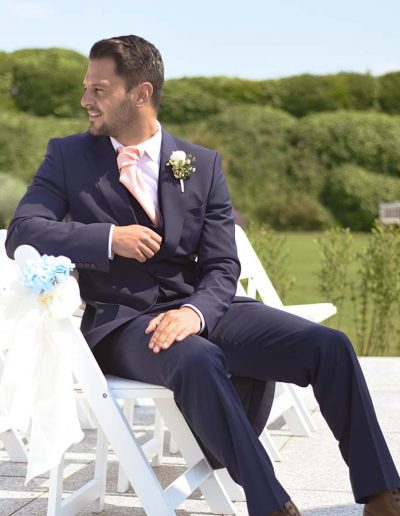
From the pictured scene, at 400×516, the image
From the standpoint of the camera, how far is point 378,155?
27406 mm

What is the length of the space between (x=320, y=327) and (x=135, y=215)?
702mm

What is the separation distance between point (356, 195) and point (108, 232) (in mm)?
22918

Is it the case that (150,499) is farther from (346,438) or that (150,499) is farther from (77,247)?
(77,247)

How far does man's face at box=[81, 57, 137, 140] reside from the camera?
3.27 meters

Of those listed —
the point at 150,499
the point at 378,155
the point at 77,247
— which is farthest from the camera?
the point at 378,155

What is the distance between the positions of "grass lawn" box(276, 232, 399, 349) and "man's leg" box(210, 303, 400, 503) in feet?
12.6

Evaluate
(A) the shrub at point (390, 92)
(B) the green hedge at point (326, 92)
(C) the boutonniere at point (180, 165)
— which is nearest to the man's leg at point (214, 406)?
(C) the boutonniere at point (180, 165)

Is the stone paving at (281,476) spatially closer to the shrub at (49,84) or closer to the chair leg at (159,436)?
the chair leg at (159,436)

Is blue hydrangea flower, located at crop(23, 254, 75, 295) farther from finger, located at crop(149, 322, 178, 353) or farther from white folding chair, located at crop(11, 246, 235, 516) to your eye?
finger, located at crop(149, 322, 178, 353)

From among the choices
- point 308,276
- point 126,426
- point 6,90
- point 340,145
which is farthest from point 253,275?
point 6,90

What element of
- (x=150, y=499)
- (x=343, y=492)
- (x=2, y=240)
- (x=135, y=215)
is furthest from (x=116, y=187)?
(x=343, y=492)

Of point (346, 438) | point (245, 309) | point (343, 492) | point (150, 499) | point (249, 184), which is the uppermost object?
point (245, 309)

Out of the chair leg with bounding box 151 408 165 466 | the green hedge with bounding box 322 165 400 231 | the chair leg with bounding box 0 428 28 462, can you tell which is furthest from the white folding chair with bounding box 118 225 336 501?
the green hedge with bounding box 322 165 400 231

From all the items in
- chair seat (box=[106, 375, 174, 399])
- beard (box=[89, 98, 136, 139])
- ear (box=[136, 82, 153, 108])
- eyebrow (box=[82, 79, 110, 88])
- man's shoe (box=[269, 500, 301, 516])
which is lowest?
man's shoe (box=[269, 500, 301, 516])
